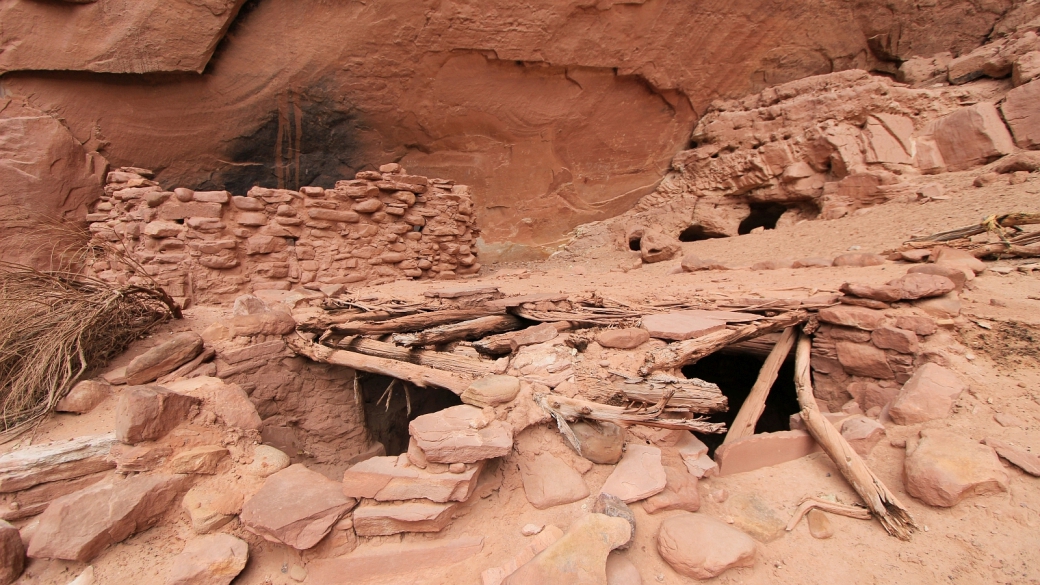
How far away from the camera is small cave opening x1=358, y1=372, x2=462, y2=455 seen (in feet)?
12.1

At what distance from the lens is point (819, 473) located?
2092 millimetres

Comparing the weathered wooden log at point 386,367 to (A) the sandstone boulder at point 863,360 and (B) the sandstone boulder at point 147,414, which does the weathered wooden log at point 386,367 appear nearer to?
(B) the sandstone boulder at point 147,414

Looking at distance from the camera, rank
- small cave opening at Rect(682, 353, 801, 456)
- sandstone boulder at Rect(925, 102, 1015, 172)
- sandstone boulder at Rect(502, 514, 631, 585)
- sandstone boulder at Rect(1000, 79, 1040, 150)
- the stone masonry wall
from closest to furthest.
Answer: sandstone boulder at Rect(502, 514, 631, 585)
small cave opening at Rect(682, 353, 801, 456)
the stone masonry wall
sandstone boulder at Rect(1000, 79, 1040, 150)
sandstone boulder at Rect(925, 102, 1015, 172)

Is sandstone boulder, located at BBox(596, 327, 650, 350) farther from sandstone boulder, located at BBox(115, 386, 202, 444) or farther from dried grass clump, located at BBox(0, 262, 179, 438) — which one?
dried grass clump, located at BBox(0, 262, 179, 438)

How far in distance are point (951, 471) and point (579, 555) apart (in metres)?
1.58

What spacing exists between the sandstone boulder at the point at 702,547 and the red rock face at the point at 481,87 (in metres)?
6.36

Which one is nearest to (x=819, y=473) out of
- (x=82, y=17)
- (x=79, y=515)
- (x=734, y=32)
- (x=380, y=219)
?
(x=79, y=515)

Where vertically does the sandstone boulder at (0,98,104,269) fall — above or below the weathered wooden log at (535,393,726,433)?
above

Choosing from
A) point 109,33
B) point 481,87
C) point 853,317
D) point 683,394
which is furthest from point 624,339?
point 109,33

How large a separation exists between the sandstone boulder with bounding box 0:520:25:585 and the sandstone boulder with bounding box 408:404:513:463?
1.37m

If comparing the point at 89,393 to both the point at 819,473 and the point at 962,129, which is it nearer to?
the point at 819,473

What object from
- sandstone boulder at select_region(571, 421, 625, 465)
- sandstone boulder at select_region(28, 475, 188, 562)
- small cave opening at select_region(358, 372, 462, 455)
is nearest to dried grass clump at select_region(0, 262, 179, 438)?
sandstone boulder at select_region(28, 475, 188, 562)

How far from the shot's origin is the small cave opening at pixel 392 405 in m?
3.68

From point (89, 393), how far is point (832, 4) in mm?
10038
